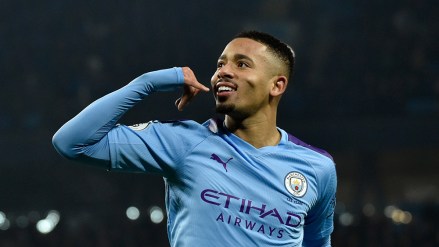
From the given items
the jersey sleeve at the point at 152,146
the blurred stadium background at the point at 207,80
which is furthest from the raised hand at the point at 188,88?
the blurred stadium background at the point at 207,80

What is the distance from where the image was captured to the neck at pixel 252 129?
2.87 m

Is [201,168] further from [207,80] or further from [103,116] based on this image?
[207,80]

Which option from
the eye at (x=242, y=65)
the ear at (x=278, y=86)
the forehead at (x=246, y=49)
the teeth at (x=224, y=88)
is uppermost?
the forehead at (x=246, y=49)

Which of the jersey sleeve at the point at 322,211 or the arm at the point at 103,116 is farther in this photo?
the jersey sleeve at the point at 322,211

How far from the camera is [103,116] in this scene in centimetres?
250

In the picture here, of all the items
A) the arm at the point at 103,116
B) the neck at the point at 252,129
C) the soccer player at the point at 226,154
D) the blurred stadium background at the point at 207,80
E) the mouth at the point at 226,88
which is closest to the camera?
the arm at the point at 103,116

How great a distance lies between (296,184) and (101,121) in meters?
0.79

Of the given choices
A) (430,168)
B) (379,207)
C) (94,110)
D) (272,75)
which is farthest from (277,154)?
(430,168)

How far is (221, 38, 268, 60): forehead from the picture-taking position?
283 centimetres

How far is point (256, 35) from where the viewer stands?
2918 mm

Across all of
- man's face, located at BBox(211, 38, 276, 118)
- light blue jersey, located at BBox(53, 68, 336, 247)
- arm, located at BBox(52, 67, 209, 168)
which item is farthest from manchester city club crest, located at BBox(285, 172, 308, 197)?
arm, located at BBox(52, 67, 209, 168)

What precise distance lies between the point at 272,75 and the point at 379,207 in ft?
26.7

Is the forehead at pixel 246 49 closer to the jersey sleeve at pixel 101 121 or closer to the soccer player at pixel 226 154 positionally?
the soccer player at pixel 226 154

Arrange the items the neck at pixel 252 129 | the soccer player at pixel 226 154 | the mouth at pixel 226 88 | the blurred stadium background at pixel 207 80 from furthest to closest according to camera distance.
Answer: the blurred stadium background at pixel 207 80
the neck at pixel 252 129
the mouth at pixel 226 88
the soccer player at pixel 226 154
